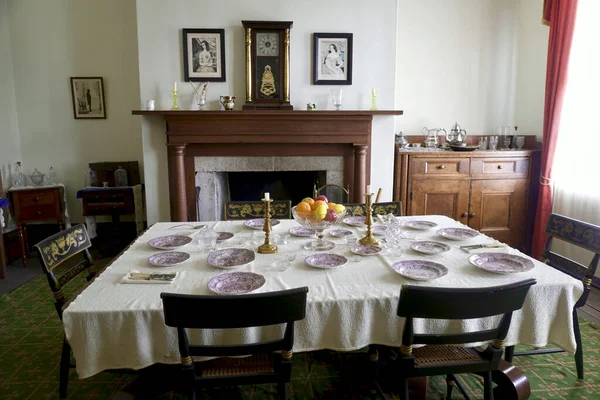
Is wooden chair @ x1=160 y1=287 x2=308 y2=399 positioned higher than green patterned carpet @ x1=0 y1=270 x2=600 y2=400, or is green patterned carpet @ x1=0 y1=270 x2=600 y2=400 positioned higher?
wooden chair @ x1=160 y1=287 x2=308 y2=399

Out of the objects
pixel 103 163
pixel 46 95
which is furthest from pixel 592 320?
pixel 46 95

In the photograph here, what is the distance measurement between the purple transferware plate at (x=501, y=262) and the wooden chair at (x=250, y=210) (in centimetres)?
131

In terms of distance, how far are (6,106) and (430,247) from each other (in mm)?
4435

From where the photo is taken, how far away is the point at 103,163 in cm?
447

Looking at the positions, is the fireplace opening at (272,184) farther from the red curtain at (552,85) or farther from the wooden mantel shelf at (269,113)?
the red curtain at (552,85)

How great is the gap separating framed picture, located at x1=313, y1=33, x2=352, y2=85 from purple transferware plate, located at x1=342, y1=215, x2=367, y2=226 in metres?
1.63

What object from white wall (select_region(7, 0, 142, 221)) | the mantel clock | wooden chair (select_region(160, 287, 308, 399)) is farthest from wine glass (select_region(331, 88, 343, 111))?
wooden chair (select_region(160, 287, 308, 399))

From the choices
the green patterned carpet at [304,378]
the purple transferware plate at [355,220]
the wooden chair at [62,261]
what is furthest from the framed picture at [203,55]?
the green patterned carpet at [304,378]

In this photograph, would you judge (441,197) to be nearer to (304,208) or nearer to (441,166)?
(441,166)

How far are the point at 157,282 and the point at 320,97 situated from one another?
2668 millimetres

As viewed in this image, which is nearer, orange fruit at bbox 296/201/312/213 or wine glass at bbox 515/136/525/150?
orange fruit at bbox 296/201/312/213

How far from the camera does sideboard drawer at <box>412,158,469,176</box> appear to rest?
153 inches

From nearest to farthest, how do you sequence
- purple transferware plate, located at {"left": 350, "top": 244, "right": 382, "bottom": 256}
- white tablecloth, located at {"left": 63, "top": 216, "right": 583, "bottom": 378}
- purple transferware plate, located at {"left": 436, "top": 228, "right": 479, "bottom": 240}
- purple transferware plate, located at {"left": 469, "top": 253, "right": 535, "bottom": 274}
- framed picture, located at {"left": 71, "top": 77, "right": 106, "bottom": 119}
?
white tablecloth, located at {"left": 63, "top": 216, "right": 583, "bottom": 378} < purple transferware plate, located at {"left": 469, "top": 253, "right": 535, "bottom": 274} < purple transferware plate, located at {"left": 350, "top": 244, "right": 382, "bottom": 256} < purple transferware plate, located at {"left": 436, "top": 228, "right": 479, "bottom": 240} < framed picture, located at {"left": 71, "top": 77, "right": 106, "bottom": 119}

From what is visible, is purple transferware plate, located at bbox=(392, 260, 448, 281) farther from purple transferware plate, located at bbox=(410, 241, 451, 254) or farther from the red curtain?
the red curtain
